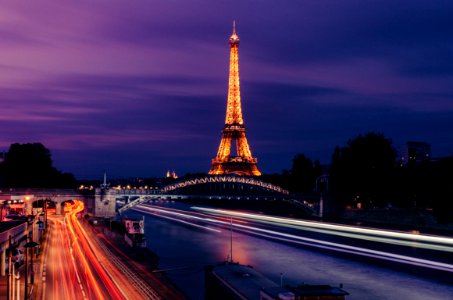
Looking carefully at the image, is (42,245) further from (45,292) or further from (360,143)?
(360,143)

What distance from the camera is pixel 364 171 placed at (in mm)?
89812

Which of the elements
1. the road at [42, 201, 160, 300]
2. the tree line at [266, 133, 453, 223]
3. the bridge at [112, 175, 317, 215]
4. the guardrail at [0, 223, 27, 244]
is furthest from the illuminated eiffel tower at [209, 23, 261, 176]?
the guardrail at [0, 223, 27, 244]

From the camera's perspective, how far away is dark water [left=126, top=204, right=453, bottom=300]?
40.3m

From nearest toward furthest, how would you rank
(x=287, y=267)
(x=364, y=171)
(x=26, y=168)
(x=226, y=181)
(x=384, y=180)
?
(x=287, y=267) → (x=384, y=180) → (x=364, y=171) → (x=226, y=181) → (x=26, y=168)

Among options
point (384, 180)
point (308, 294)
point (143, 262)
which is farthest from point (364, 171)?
point (308, 294)

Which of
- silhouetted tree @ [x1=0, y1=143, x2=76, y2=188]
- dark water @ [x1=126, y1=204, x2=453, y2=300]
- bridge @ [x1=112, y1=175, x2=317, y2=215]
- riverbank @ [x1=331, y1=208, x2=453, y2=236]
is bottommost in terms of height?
dark water @ [x1=126, y1=204, x2=453, y2=300]

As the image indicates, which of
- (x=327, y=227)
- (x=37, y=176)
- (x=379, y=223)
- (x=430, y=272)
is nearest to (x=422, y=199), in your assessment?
(x=379, y=223)

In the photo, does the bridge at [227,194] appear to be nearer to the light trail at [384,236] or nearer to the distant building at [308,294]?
the light trail at [384,236]

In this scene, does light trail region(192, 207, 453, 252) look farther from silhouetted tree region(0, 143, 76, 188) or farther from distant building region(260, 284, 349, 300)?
silhouetted tree region(0, 143, 76, 188)

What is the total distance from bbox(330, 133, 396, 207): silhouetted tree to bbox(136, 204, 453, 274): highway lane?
30.1 ft

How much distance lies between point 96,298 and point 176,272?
1443 cm

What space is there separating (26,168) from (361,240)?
67958mm

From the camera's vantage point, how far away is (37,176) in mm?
114938

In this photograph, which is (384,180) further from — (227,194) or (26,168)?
(26,168)
